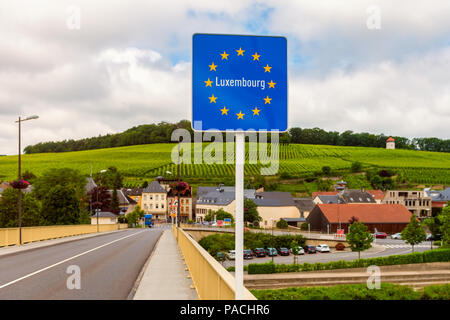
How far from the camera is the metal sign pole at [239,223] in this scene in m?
5.38

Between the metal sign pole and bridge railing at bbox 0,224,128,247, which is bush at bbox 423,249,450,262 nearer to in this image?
bridge railing at bbox 0,224,128,247

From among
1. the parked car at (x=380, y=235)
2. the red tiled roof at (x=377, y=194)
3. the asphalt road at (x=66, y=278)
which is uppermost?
the asphalt road at (x=66, y=278)

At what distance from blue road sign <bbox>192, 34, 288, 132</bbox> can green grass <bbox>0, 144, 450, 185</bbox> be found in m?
143

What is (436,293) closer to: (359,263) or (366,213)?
(359,263)

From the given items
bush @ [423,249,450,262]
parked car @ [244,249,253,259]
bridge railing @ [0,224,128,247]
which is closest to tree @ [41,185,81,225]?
bridge railing @ [0,224,128,247]

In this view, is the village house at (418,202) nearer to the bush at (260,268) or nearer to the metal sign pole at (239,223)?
the bush at (260,268)

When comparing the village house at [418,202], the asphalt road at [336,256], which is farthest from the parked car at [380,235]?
the village house at [418,202]

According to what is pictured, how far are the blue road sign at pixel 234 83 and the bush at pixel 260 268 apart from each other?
49619mm

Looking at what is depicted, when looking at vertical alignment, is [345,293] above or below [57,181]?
below

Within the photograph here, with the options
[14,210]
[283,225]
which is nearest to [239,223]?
[14,210]

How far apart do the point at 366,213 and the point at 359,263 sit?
41.0 m

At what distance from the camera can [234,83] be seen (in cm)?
548

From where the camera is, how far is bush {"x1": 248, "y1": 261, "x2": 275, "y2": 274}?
175 ft
